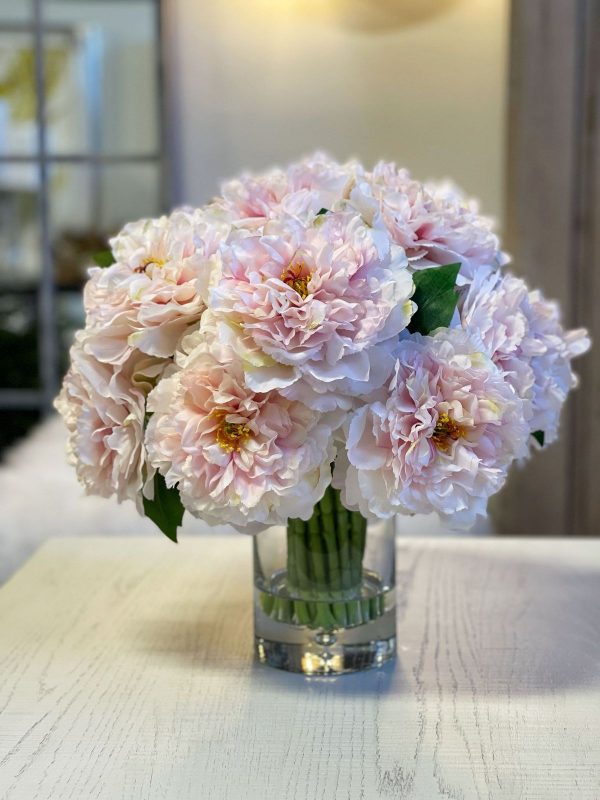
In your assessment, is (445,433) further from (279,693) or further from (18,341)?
(18,341)

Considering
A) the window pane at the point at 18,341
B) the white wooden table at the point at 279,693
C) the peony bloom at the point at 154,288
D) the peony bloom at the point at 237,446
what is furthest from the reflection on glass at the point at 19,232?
the peony bloom at the point at 237,446

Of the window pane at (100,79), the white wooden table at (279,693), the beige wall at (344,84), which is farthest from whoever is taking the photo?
the window pane at (100,79)

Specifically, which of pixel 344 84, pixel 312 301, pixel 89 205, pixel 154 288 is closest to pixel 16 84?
pixel 89 205

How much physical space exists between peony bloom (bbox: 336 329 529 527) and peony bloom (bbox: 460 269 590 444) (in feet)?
0.13

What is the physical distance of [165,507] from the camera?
78 cm

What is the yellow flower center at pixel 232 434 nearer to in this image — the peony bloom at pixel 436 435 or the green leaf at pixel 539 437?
the peony bloom at pixel 436 435

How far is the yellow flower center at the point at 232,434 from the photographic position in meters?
0.70

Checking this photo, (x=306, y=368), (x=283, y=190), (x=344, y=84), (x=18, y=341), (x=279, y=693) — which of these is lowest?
(x=279, y=693)

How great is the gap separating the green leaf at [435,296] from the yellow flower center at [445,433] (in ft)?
0.23

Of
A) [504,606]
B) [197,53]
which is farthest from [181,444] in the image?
[197,53]

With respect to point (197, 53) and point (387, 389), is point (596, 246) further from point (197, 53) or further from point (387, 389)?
point (387, 389)

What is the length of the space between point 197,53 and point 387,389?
1.98 meters

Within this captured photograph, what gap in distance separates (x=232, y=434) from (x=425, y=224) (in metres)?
0.21

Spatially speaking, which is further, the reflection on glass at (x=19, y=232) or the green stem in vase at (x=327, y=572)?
the reflection on glass at (x=19, y=232)
